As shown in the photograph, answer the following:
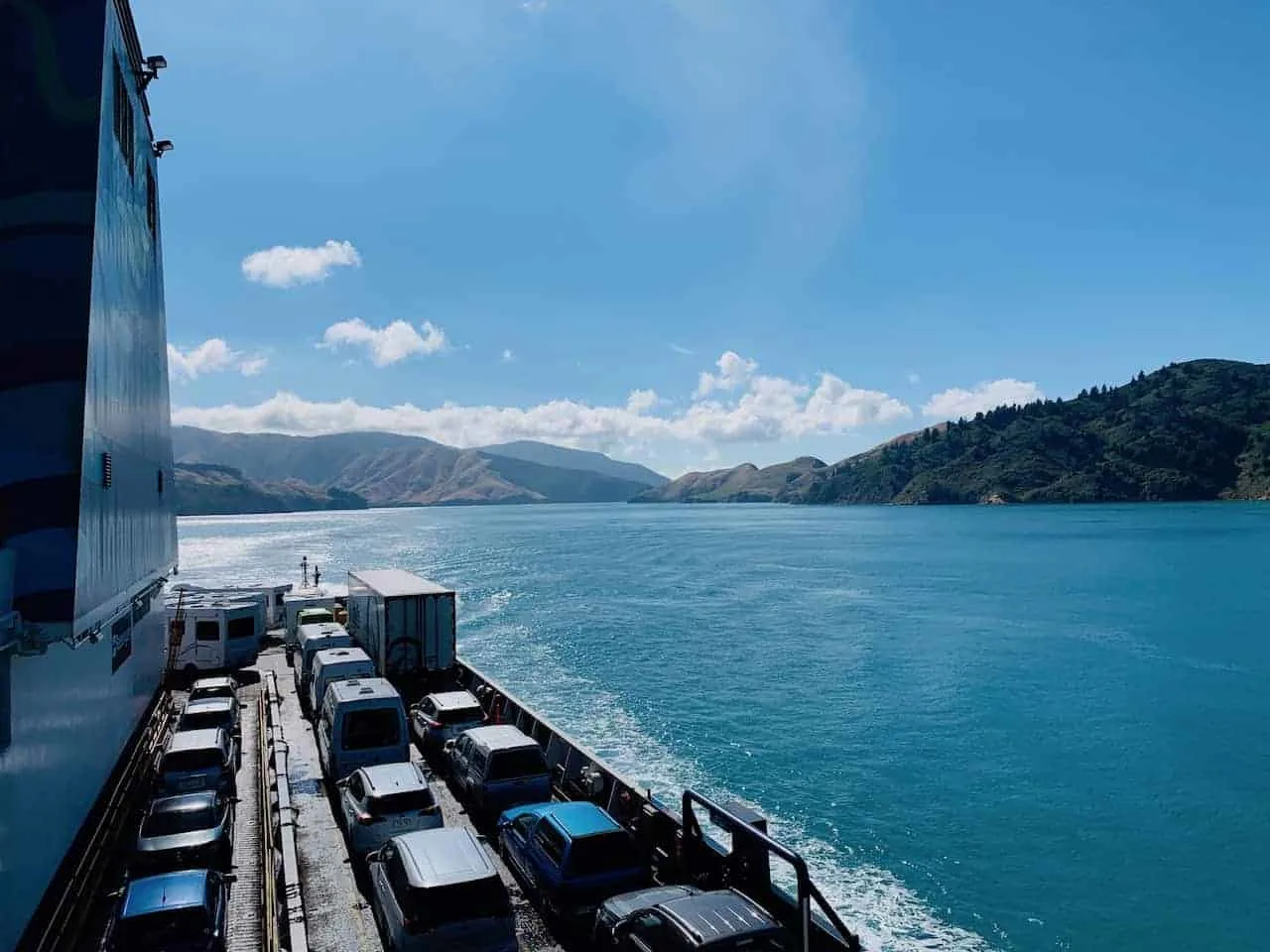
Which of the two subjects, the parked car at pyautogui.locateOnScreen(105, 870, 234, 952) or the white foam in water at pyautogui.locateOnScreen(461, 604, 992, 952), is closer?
the parked car at pyautogui.locateOnScreen(105, 870, 234, 952)

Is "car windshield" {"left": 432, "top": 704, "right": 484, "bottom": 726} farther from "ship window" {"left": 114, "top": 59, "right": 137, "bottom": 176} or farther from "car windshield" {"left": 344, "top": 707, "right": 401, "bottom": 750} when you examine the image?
"ship window" {"left": 114, "top": 59, "right": 137, "bottom": 176}

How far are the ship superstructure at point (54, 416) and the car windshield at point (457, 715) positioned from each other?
298 inches

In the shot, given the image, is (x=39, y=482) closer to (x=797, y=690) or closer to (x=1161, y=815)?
(x=1161, y=815)

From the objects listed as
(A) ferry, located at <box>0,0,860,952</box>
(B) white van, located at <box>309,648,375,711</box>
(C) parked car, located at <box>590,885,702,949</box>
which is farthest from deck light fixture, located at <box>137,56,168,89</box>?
(C) parked car, located at <box>590,885,702,949</box>

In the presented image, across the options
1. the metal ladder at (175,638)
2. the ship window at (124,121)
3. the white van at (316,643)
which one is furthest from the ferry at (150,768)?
the metal ladder at (175,638)

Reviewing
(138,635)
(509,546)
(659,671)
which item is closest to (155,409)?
(138,635)

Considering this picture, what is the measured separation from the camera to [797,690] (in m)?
43.2

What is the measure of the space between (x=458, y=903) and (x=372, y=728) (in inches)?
320

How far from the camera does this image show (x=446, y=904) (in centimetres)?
1006

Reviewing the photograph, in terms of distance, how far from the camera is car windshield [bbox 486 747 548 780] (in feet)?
52.3

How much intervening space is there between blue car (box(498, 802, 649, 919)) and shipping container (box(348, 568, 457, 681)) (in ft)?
43.1

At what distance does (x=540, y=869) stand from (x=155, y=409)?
1599 centimetres

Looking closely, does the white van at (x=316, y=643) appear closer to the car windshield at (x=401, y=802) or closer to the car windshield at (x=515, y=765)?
the car windshield at (x=515, y=765)

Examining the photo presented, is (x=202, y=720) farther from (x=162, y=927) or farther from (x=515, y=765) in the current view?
(x=162, y=927)
